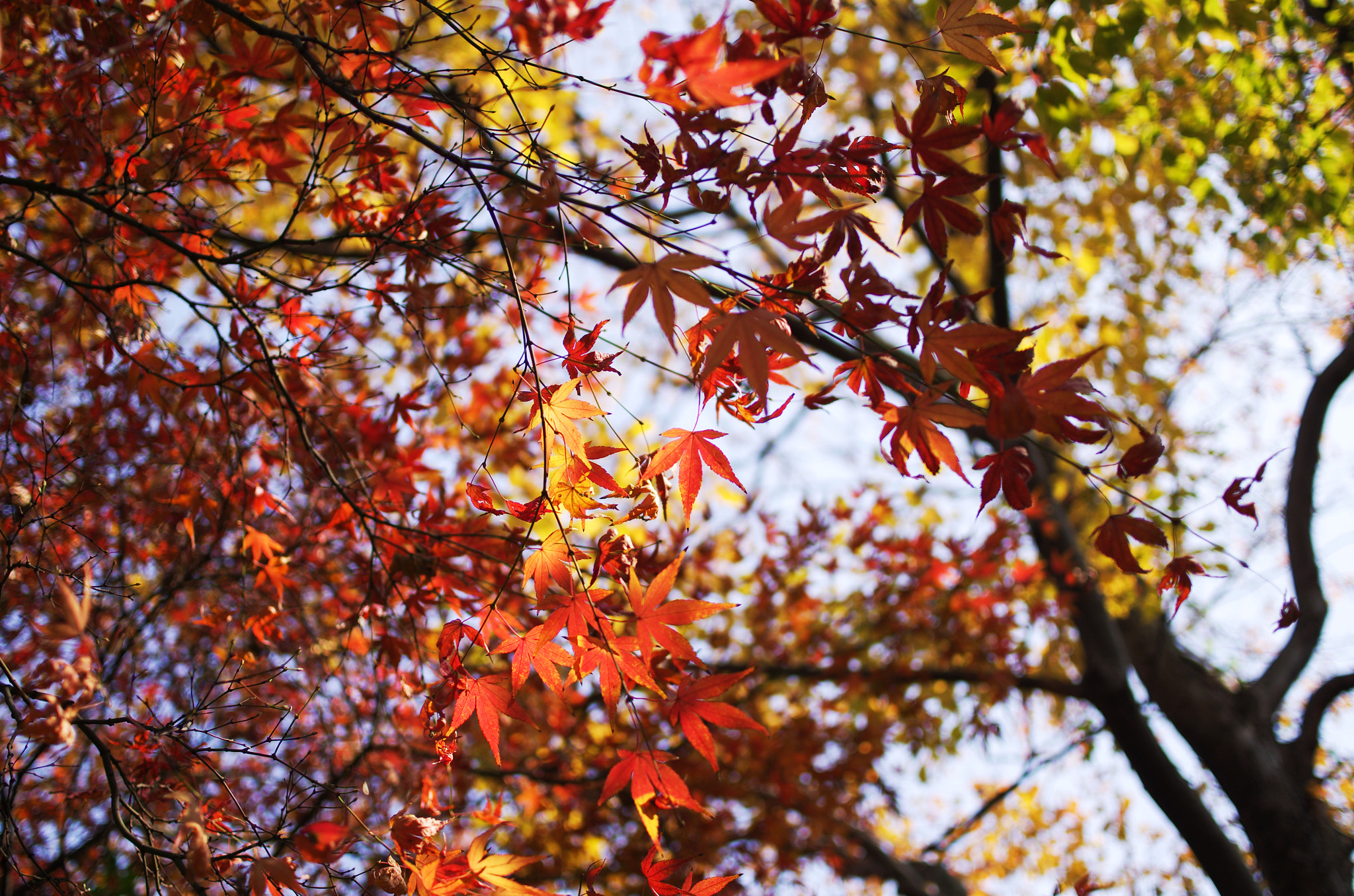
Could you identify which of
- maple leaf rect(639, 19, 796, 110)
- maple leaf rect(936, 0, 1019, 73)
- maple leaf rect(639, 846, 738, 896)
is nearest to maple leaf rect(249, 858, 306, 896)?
maple leaf rect(639, 846, 738, 896)

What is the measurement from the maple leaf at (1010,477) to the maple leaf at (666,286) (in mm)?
494

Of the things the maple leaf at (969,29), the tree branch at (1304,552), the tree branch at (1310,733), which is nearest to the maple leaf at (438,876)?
the maple leaf at (969,29)

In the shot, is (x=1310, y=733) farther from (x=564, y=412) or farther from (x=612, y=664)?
(x=564, y=412)

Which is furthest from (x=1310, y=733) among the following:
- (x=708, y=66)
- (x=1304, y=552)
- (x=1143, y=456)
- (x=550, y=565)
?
(x=708, y=66)

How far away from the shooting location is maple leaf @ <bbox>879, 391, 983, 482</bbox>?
100cm

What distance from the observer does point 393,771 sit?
2561mm

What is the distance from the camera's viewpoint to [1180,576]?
4.37ft

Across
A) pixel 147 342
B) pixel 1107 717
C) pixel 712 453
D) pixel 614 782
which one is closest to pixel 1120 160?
pixel 1107 717

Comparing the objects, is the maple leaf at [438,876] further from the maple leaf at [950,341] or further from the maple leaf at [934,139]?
the maple leaf at [934,139]

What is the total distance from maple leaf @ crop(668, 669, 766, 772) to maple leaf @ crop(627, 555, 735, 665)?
69 millimetres

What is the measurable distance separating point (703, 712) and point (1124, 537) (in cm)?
77

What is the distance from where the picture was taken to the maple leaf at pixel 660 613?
1217mm

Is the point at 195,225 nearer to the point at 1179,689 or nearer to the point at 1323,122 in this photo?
the point at 1323,122

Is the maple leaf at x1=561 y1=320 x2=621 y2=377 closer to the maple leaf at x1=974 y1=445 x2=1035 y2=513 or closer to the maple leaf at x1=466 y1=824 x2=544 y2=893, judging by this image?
the maple leaf at x1=974 y1=445 x2=1035 y2=513
